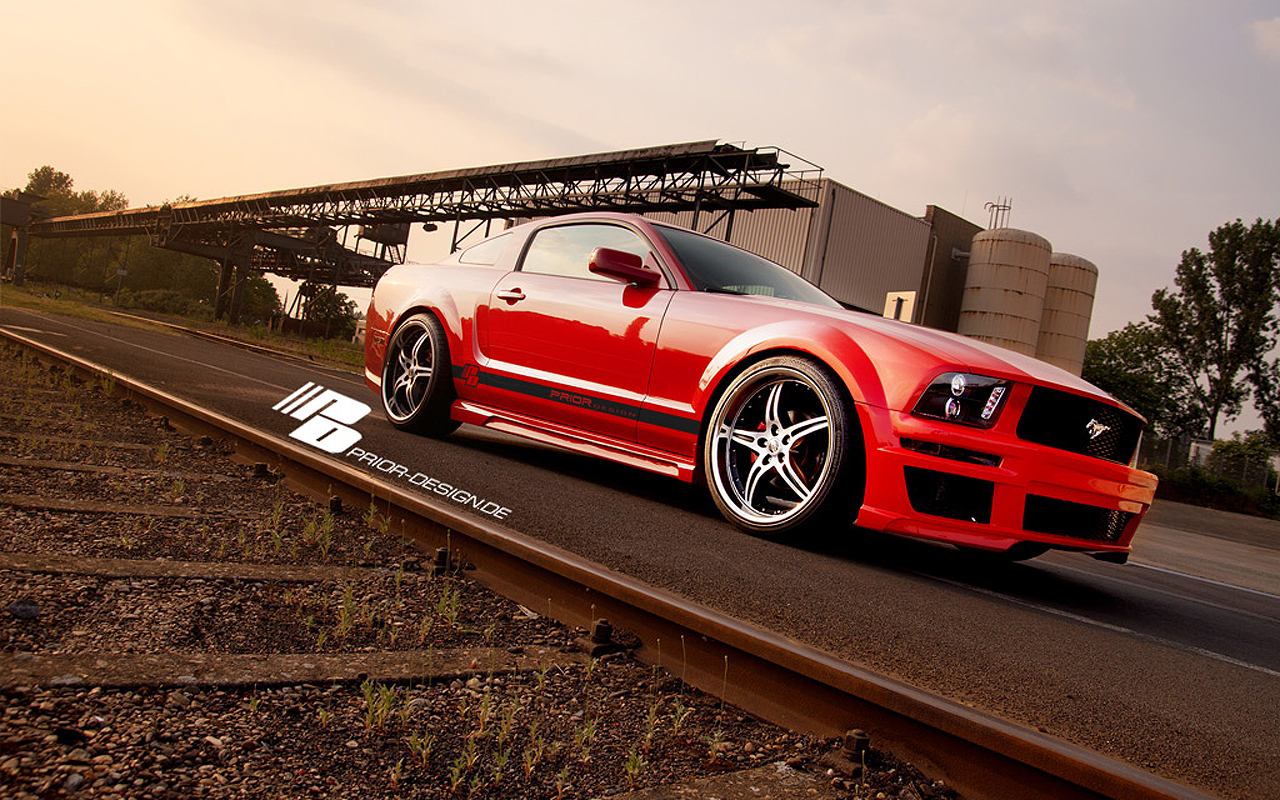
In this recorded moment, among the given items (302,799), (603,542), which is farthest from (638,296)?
(302,799)

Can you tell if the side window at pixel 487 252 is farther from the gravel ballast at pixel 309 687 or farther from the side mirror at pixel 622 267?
the gravel ballast at pixel 309 687

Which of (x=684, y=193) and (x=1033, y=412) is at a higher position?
(x=684, y=193)

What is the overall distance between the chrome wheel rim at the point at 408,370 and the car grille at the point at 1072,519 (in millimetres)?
3722

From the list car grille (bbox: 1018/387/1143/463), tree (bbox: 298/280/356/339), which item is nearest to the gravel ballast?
car grille (bbox: 1018/387/1143/463)

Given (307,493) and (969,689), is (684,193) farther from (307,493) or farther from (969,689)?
(969,689)

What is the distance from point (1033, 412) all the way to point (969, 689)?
64.0 inches

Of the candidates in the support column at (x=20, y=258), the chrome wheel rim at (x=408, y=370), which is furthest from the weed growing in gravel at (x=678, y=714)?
the support column at (x=20, y=258)

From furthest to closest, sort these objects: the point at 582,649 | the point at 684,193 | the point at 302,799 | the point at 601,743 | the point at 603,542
Result: the point at 684,193, the point at 603,542, the point at 582,649, the point at 601,743, the point at 302,799

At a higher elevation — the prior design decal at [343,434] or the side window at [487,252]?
the side window at [487,252]

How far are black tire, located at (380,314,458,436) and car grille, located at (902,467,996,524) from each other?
10.5 feet

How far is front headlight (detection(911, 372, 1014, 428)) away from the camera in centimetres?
344

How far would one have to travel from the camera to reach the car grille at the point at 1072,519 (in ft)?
11.3

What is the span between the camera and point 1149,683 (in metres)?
2.53

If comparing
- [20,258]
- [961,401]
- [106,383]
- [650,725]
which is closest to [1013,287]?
[106,383]
